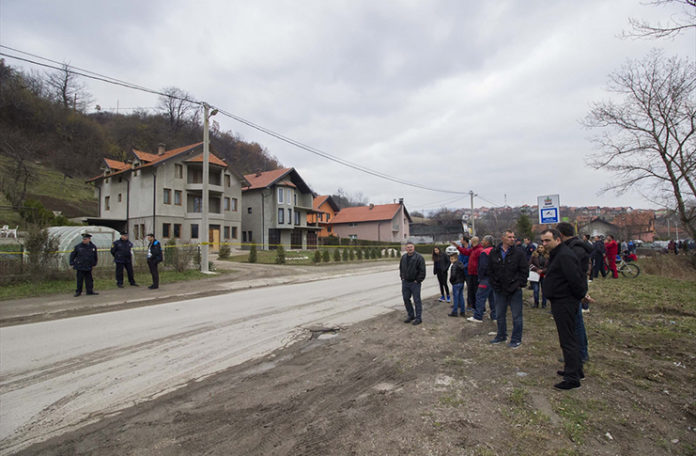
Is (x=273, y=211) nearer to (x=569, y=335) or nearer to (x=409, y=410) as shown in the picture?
(x=569, y=335)

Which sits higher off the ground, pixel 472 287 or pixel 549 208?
pixel 549 208

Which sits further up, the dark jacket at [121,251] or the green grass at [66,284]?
the dark jacket at [121,251]

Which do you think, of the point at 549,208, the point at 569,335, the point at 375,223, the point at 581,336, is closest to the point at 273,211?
the point at 375,223

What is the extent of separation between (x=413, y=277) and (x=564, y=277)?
337 cm

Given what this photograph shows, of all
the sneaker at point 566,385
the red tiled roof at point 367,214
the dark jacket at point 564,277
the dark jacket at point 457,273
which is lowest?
the sneaker at point 566,385

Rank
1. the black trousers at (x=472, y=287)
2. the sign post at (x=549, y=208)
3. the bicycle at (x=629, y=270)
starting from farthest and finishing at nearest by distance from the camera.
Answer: the bicycle at (x=629, y=270) < the sign post at (x=549, y=208) < the black trousers at (x=472, y=287)

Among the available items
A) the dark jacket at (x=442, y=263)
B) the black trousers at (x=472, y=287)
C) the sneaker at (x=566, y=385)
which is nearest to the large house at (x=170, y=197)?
the dark jacket at (x=442, y=263)

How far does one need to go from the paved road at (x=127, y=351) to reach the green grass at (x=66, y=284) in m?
4.21

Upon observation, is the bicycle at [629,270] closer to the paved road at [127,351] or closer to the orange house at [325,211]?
the paved road at [127,351]

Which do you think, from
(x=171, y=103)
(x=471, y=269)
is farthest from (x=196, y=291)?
(x=171, y=103)

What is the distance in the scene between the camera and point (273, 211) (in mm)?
40656

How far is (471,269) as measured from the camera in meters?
8.55

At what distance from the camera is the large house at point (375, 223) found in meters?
58.6

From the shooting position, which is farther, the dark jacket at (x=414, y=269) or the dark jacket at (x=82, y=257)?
the dark jacket at (x=82, y=257)
